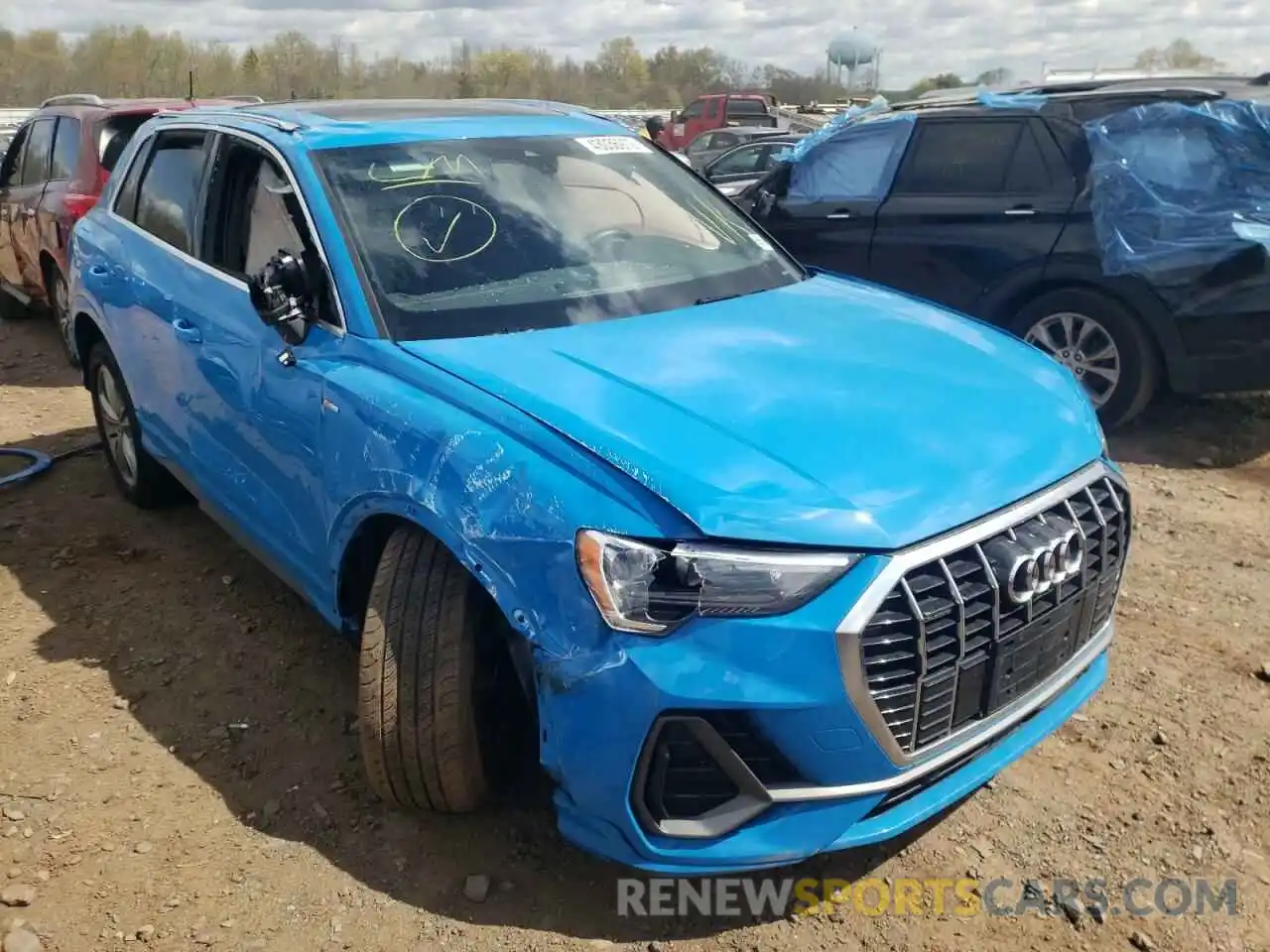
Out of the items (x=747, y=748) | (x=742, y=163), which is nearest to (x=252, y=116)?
(x=747, y=748)

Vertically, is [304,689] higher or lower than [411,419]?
lower

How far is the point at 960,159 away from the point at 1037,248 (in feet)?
2.61

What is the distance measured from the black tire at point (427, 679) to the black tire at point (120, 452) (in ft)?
8.08

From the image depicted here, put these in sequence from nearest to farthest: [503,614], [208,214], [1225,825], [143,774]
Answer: [503,614], [1225,825], [143,774], [208,214]

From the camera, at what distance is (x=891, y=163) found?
660 centimetres

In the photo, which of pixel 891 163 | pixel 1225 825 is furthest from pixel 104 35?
pixel 1225 825

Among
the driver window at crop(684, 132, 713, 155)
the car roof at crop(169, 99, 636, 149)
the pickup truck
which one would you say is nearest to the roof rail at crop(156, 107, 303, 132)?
the car roof at crop(169, 99, 636, 149)

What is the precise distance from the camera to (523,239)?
126 inches

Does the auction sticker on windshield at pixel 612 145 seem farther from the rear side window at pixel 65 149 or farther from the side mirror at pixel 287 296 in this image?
the rear side window at pixel 65 149

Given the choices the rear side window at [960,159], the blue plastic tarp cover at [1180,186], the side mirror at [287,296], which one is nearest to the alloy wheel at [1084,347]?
the blue plastic tarp cover at [1180,186]

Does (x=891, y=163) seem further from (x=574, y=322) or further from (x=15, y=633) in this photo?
→ (x=15, y=633)

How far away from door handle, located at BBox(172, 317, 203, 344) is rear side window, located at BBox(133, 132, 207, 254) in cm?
27

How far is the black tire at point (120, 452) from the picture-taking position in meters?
4.72

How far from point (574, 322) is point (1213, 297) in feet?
12.8
